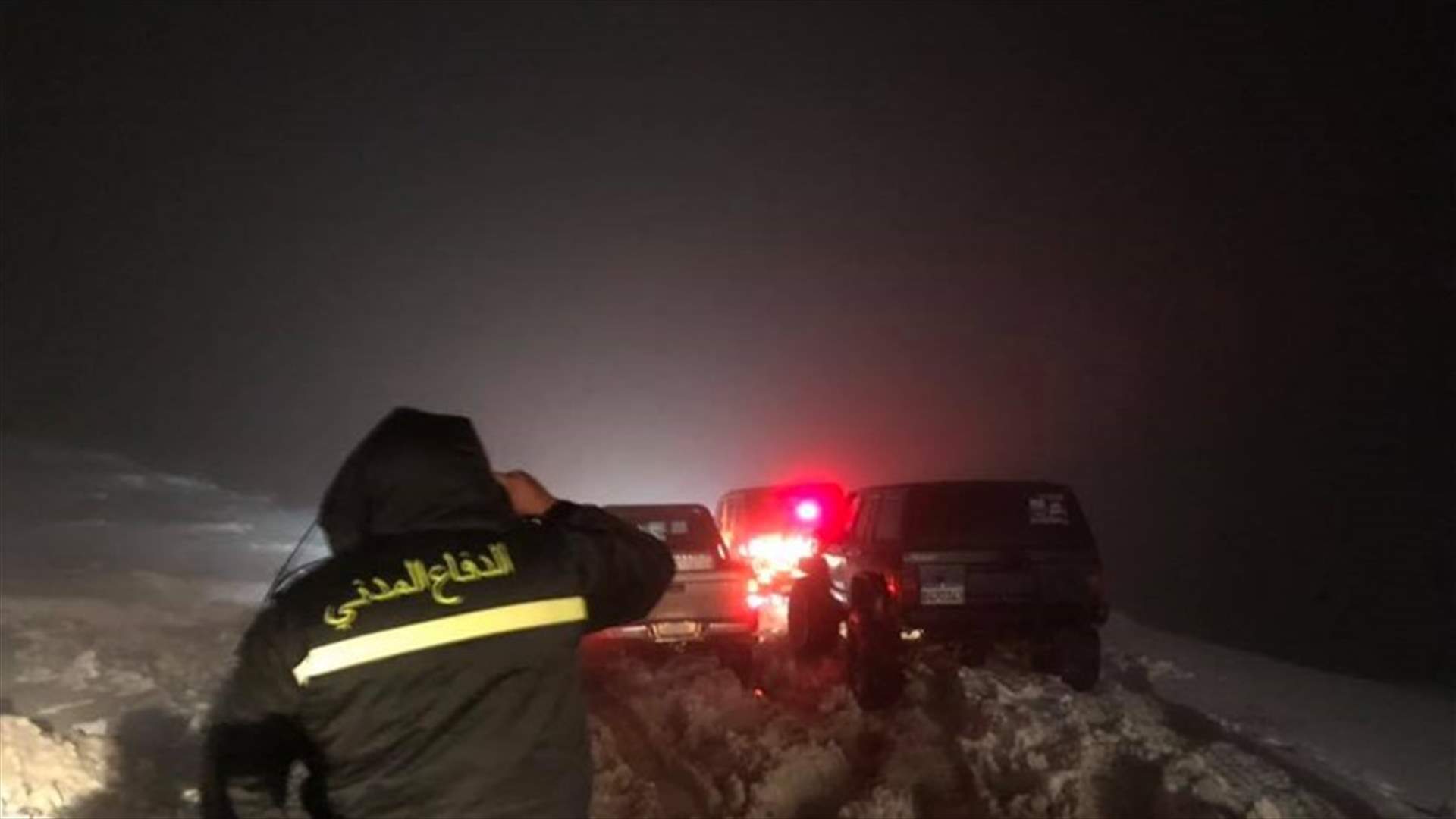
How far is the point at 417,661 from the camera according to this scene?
2.68m

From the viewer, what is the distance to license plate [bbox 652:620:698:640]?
12.1m

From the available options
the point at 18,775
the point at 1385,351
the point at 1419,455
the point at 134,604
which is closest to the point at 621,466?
the point at 134,604

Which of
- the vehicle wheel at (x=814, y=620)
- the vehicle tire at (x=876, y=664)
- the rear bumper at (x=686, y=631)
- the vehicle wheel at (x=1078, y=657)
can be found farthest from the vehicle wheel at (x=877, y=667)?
the vehicle wheel at (x=814, y=620)

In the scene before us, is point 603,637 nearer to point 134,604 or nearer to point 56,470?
point 134,604

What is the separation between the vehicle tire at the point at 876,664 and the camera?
10461 mm

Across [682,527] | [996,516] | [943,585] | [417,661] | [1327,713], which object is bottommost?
[1327,713]

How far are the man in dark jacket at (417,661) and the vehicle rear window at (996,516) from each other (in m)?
8.64

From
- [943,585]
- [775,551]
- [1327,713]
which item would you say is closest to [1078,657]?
[943,585]

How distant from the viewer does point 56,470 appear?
91.7 feet

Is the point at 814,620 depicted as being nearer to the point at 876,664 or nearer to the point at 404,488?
the point at 876,664

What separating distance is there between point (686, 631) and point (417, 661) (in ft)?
31.3

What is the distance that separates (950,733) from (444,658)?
7406 millimetres

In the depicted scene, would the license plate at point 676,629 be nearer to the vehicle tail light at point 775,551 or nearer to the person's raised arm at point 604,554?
the vehicle tail light at point 775,551

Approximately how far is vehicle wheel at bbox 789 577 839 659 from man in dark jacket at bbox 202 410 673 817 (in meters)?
10.5
